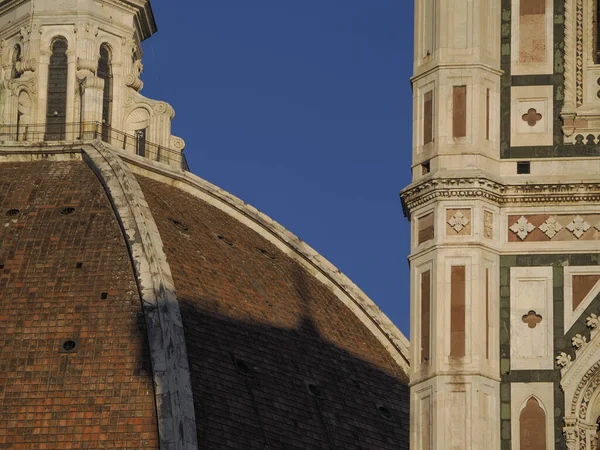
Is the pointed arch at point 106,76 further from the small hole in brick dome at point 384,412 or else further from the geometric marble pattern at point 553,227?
the geometric marble pattern at point 553,227

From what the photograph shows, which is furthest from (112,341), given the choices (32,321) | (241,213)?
(241,213)

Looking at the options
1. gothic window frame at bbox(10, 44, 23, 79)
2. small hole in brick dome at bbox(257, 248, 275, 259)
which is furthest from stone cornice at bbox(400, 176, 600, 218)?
gothic window frame at bbox(10, 44, 23, 79)

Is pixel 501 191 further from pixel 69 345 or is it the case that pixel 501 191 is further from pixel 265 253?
pixel 265 253

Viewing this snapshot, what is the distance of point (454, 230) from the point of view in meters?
29.8

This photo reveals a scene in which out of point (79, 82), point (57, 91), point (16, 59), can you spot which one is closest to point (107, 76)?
point (57, 91)

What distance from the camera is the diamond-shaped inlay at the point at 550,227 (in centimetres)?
2991

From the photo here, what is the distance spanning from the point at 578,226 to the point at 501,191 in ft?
2.71

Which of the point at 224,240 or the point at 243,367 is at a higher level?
the point at 224,240

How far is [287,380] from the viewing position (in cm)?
7362

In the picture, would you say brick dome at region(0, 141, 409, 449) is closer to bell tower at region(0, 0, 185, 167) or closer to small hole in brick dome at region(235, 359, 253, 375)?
small hole in brick dome at region(235, 359, 253, 375)

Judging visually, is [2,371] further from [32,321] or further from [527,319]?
[527,319]

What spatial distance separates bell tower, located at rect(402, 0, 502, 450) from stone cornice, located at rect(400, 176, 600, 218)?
0.06 feet

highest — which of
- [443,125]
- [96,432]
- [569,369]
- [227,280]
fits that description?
[227,280]

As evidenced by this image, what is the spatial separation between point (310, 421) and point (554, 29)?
42.5 metres
